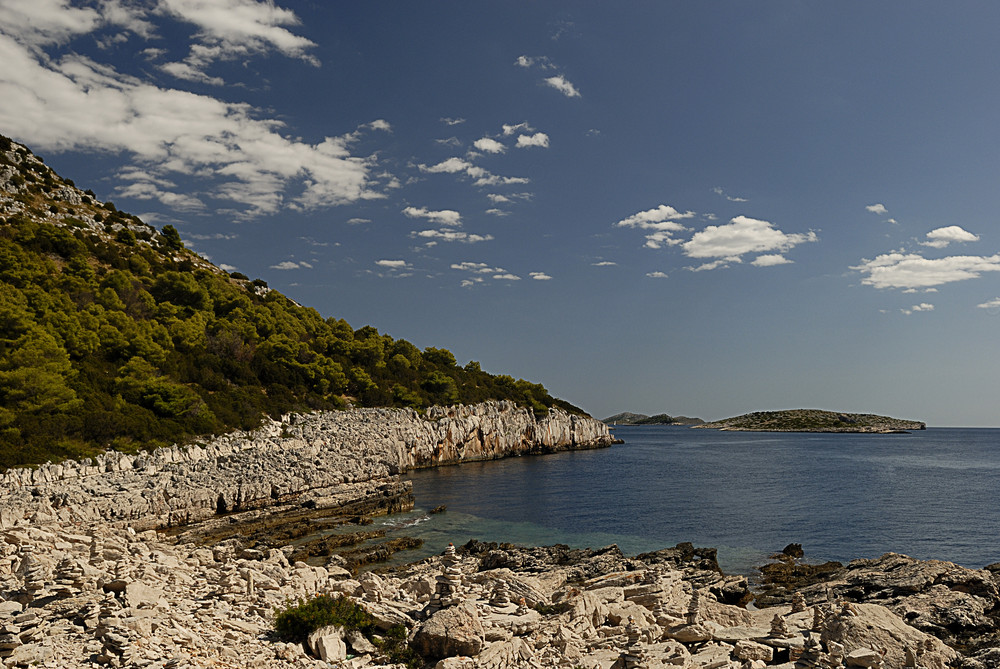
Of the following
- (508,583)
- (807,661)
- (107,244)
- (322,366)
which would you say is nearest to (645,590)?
(508,583)

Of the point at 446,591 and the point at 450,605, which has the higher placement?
the point at 450,605

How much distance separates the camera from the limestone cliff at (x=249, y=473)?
26.1 m

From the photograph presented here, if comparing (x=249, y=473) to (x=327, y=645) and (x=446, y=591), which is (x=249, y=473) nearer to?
(x=446, y=591)

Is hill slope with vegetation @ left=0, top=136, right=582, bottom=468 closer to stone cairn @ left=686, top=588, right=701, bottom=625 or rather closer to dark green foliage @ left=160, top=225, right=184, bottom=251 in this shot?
dark green foliage @ left=160, top=225, right=184, bottom=251

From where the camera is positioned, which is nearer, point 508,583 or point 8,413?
point 508,583

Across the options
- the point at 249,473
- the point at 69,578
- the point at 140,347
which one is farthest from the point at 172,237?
the point at 69,578

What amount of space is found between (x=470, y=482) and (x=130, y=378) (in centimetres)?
2902

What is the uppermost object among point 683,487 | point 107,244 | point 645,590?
point 107,244

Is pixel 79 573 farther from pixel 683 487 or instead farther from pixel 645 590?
pixel 683 487

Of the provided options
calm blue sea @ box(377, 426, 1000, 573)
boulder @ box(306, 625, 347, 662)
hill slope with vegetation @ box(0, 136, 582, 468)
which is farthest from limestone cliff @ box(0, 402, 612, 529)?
boulder @ box(306, 625, 347, 662)

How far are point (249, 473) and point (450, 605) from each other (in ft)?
82.4

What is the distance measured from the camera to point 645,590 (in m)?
16.4

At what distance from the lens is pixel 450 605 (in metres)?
13.4

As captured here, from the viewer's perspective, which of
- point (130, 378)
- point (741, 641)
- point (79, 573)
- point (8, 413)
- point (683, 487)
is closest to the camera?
point (741, 641)
